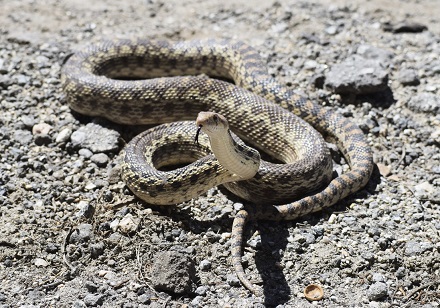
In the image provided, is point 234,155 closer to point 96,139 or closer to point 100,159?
point 100,159

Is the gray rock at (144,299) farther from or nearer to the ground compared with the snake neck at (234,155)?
nearer to the ground

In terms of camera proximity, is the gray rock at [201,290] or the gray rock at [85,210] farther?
the gray rock at [85,210]

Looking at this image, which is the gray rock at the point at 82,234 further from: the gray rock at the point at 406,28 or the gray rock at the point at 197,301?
the gray rock at the point at 406,28

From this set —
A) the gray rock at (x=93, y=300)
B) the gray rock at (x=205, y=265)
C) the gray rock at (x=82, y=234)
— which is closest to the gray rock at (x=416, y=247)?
the gray rock at (x=205, y=265)

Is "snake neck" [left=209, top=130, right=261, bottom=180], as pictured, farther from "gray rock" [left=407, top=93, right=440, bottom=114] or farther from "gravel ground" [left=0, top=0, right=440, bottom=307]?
"gray rock" [left=407, top=93, right=440, bottom=114]

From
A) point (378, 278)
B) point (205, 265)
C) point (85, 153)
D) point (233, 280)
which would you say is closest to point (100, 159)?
point (85, 153)

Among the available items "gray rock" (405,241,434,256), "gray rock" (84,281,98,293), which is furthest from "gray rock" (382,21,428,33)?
"gray rock" (84,281,98,293)

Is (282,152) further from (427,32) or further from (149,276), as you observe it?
(427,32)

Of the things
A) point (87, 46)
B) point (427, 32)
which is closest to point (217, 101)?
point (87, 46)
